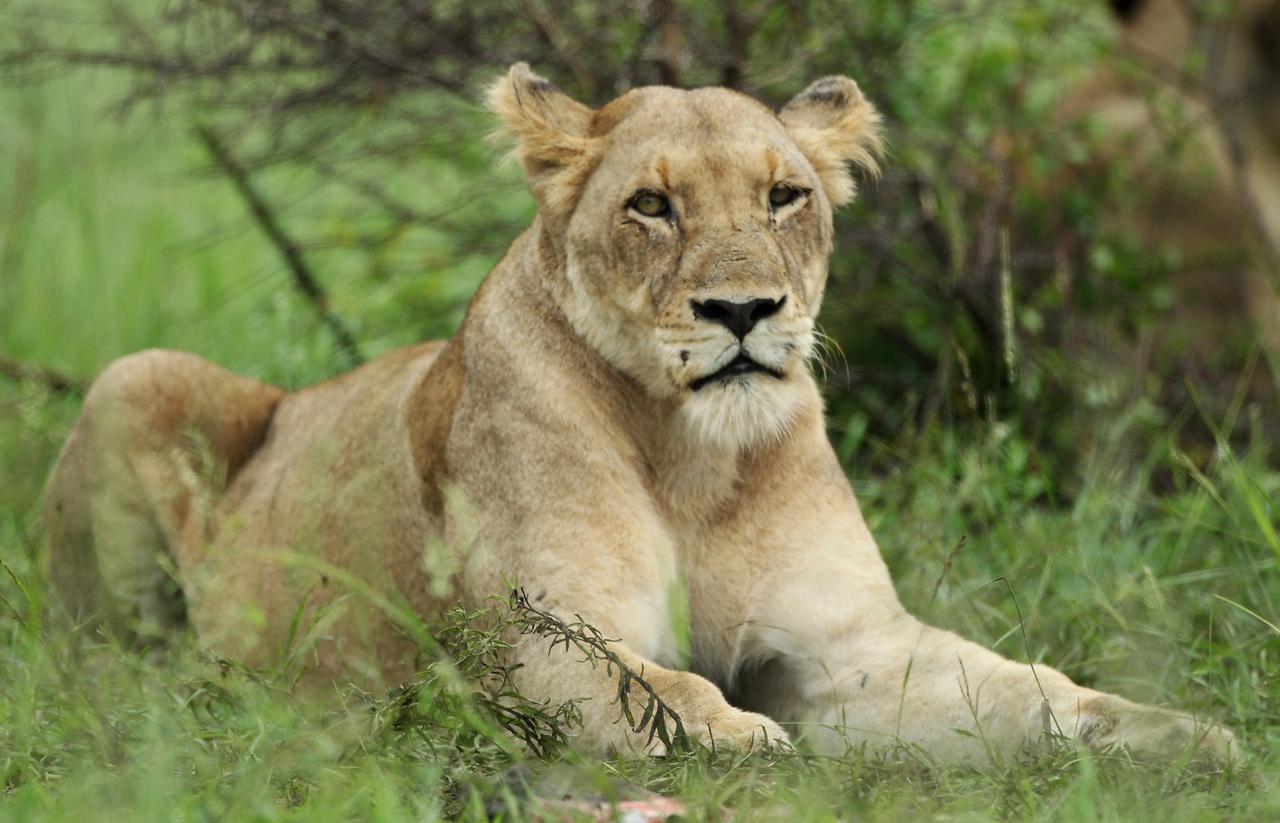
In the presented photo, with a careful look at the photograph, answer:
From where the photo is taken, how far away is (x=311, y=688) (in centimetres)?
414

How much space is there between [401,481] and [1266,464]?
10.9ft

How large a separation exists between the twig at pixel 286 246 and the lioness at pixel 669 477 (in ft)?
6.91

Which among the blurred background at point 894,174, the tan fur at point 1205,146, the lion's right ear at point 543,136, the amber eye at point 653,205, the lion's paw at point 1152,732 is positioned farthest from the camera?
the tan fur at point 1205,146

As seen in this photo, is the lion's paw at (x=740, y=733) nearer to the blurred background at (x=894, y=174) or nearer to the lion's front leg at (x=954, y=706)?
the lion's front leg at (x=954, y=706)

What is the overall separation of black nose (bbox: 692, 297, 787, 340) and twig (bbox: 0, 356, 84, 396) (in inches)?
131

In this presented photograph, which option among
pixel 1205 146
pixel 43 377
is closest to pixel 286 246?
pixel 43 377

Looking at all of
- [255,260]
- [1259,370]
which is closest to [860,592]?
[1259,370]

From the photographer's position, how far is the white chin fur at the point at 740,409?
336cm

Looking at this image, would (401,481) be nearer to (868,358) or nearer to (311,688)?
(311,688)

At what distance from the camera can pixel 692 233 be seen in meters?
3.50

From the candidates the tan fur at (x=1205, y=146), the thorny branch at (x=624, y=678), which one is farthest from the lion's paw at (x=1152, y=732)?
the tan fur at (x=1205, y=146)

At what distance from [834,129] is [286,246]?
2.88 metres

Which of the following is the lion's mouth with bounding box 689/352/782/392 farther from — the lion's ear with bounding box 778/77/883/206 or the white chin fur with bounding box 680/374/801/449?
the lion's ear with bounding box 778/77/883/206

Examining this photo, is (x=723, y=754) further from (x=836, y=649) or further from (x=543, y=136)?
(x=543, y=136)
